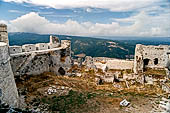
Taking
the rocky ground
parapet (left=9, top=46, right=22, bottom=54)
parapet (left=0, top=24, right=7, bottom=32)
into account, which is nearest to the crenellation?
parapet (left=9, top=46, right=22, bottom=54)

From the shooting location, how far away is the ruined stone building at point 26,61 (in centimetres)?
1444

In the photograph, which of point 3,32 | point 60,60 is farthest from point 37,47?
point 3,32

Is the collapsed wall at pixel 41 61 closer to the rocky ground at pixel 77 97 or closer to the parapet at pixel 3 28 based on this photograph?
the rocky ground at pixel 77 97

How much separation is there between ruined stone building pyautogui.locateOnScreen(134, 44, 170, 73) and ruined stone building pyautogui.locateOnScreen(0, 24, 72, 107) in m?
14.4

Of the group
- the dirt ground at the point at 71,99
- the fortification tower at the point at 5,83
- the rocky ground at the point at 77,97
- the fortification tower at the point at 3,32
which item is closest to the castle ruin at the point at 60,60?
the fortification tower at the point at 3,32

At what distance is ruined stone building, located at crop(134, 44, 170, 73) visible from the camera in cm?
2872

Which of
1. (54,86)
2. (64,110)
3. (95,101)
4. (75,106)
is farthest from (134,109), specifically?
(54,86)

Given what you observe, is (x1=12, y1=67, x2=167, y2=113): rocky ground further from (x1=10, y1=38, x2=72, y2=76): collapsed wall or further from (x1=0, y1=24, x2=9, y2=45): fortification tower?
(x1=0, y1=24, x2=9, y2=45): fortification tower

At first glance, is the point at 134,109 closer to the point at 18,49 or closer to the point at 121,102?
the point at 121,102

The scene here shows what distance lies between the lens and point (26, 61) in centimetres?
2575

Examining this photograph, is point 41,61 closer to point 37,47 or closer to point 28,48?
point 28,48

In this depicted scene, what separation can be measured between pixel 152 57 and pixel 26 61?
2490cm

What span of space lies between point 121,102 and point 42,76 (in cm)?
1536

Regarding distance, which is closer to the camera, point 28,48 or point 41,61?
point 41,61
